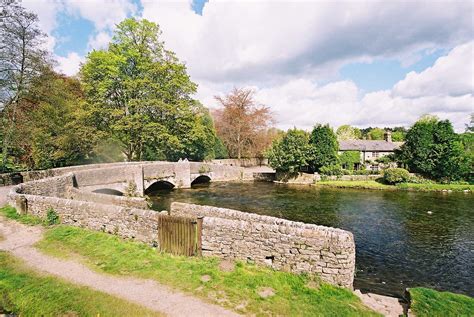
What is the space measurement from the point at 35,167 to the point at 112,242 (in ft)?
80.0

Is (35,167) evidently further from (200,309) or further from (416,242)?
(416,242)

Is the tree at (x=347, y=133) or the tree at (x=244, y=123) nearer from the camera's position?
the tree at (x=244, y=123)

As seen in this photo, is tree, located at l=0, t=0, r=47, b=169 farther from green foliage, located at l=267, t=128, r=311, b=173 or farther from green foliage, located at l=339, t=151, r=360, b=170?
green foliage, located at l=339, t=151, r=360, b=170

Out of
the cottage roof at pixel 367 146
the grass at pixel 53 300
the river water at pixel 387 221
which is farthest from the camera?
the cottage roof at pixel 367 146

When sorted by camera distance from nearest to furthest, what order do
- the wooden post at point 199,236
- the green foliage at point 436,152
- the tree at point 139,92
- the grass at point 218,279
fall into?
the grass at point 218,279, the wooden post at point 199,236, the tree at point 139,92, the green foliage at point 436,152

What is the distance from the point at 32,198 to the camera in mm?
12148

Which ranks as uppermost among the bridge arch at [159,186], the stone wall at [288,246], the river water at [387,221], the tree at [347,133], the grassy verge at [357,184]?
the tree at [347,133]

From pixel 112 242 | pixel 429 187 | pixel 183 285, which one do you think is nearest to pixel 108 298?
pixel 183 285

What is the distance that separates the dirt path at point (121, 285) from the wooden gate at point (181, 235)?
1755 mm

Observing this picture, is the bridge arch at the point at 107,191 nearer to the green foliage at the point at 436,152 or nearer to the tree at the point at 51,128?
the tree at the point at 51,128

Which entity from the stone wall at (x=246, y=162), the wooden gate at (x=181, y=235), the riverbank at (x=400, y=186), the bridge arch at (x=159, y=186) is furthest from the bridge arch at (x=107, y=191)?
the stone wall at (x=246, y=162)

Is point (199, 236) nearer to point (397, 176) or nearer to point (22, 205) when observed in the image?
point (22, 205)

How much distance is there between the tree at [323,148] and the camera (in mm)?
37688

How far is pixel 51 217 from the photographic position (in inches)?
456
